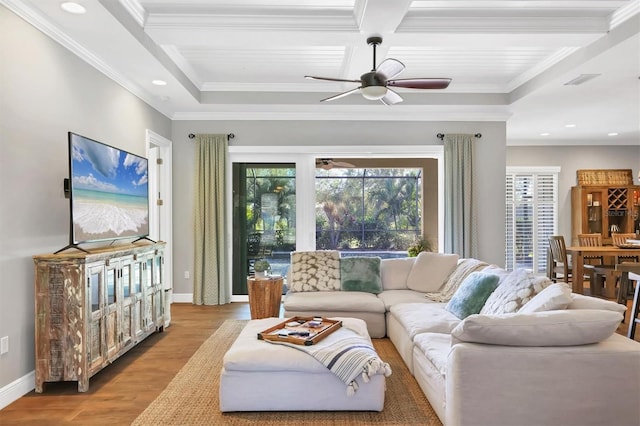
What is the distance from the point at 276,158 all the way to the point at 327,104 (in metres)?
1.10

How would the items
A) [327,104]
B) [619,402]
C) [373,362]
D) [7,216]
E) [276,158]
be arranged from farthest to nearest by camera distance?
1. [276,158]
2. [327,104]
3. [7,216]
4. [373,362]
5. [619,402]

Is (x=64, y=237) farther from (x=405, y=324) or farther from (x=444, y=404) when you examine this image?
(x=444, y=404)

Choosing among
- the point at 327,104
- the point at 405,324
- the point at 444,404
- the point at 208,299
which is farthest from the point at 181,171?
the point at 444,404

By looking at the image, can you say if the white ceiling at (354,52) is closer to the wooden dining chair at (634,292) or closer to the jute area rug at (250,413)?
the wooden dining chair at (634,292)

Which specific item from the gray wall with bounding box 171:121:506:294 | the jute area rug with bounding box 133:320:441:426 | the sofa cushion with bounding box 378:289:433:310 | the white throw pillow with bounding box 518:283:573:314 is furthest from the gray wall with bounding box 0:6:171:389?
the white throw pillow with bounding box 518:283:573:314

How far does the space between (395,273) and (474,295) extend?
63.1 inches

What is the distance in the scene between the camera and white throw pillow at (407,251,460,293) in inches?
186

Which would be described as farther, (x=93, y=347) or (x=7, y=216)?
(x=93, y=347)

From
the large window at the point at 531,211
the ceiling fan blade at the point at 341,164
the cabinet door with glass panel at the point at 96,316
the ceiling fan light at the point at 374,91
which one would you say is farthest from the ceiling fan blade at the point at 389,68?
the large window at the point at 531,211

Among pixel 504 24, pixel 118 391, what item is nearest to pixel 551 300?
pixel 504 24

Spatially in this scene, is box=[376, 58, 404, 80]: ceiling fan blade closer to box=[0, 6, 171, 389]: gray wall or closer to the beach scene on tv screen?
the beach scene on tv screen

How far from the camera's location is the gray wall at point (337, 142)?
20.5ft

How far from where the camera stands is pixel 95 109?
13.5ft

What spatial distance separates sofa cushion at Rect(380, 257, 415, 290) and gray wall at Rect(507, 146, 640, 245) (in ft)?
16.9
